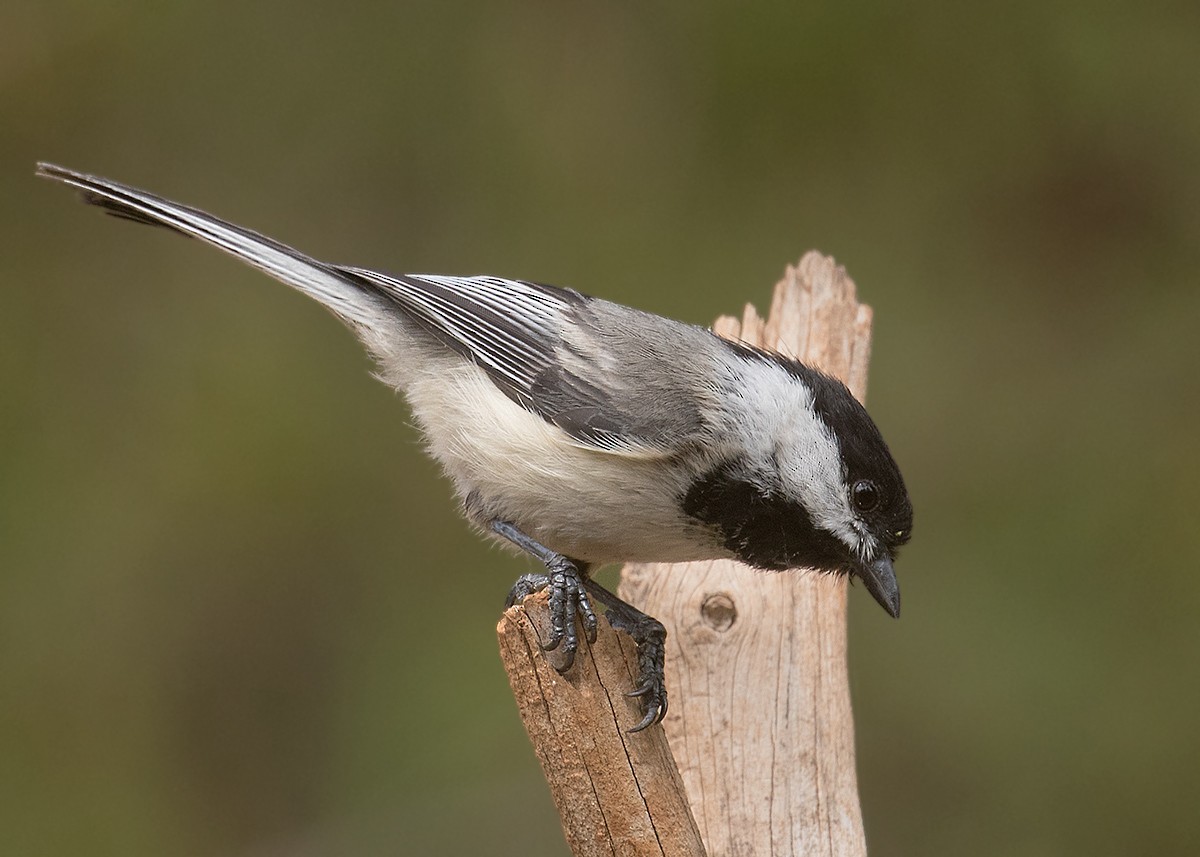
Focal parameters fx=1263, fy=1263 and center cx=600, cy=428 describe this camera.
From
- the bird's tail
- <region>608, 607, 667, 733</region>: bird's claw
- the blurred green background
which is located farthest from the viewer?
the blurred green background

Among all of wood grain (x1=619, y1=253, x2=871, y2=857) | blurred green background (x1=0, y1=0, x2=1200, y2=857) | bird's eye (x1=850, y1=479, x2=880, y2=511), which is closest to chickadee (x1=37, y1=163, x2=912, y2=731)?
bird's eye (x1=850, y1=479, x2=880, y2=511)

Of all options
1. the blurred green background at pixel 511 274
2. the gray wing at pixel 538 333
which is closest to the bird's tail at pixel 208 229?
the gray wing at pixel 538 333

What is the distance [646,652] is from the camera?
84.7 inches

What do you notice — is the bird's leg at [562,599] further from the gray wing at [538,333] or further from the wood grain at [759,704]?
the wood grain at [759,704]

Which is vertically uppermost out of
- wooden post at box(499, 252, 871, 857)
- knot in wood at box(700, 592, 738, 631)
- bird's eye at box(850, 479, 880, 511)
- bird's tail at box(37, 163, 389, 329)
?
bird's tail at box(37, 163, 389, 329)

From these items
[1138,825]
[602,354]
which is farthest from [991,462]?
[602,354]

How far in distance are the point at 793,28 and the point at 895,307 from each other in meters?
0.92

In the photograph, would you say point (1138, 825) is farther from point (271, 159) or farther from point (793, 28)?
point (271, 159)

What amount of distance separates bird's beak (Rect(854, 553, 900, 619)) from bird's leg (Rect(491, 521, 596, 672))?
19.9 inches

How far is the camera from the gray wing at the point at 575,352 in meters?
2.19

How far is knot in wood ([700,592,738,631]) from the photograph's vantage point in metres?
2.56

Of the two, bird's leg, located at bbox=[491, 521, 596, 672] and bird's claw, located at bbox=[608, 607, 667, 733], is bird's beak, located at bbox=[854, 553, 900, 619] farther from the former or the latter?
bird's leg, located at bbox=[491, 521, 596, 672]

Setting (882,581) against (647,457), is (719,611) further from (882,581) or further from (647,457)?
(647,457)

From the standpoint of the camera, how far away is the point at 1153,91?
12.4ft
